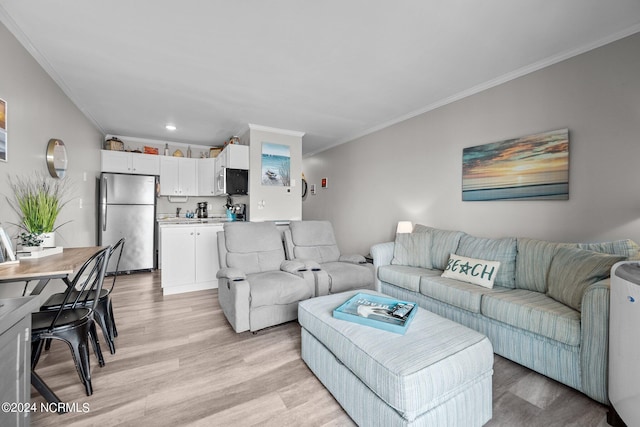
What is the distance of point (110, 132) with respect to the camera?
472 centimetres

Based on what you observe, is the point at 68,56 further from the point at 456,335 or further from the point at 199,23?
the point at 456,335

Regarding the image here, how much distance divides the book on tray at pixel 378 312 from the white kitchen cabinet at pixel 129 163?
471 cm

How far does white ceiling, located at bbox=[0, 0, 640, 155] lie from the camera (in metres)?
1.80

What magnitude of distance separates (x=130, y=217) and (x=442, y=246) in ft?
16.2

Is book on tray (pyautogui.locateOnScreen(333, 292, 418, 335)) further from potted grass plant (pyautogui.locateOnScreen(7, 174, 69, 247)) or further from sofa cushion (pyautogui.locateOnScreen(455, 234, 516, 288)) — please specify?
potted grass plant (pyautogui.locateOnScreen(7, 174, 69, 247))

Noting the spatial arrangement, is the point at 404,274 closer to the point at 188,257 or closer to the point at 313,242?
the point at 313,242

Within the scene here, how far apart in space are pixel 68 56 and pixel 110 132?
281 cm

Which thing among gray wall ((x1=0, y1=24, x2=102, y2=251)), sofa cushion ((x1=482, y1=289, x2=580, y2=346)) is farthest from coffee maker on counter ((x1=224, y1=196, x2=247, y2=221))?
sofa cushion ((x1=482, y1=289, x2=580, y2=346))

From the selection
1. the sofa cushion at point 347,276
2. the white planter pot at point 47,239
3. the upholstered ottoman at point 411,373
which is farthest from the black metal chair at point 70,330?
the sofa cushion at point 347,276

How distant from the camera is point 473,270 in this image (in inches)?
93.0

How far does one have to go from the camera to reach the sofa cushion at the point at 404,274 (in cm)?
262

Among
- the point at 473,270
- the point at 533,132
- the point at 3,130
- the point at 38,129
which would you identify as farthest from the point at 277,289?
the point at 533,132

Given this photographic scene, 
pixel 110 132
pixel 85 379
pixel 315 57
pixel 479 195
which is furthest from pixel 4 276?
pixel 110 132

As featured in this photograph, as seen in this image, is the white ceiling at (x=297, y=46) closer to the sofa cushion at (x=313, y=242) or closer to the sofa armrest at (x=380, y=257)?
the sofa cushion at (x=313, y=242)
